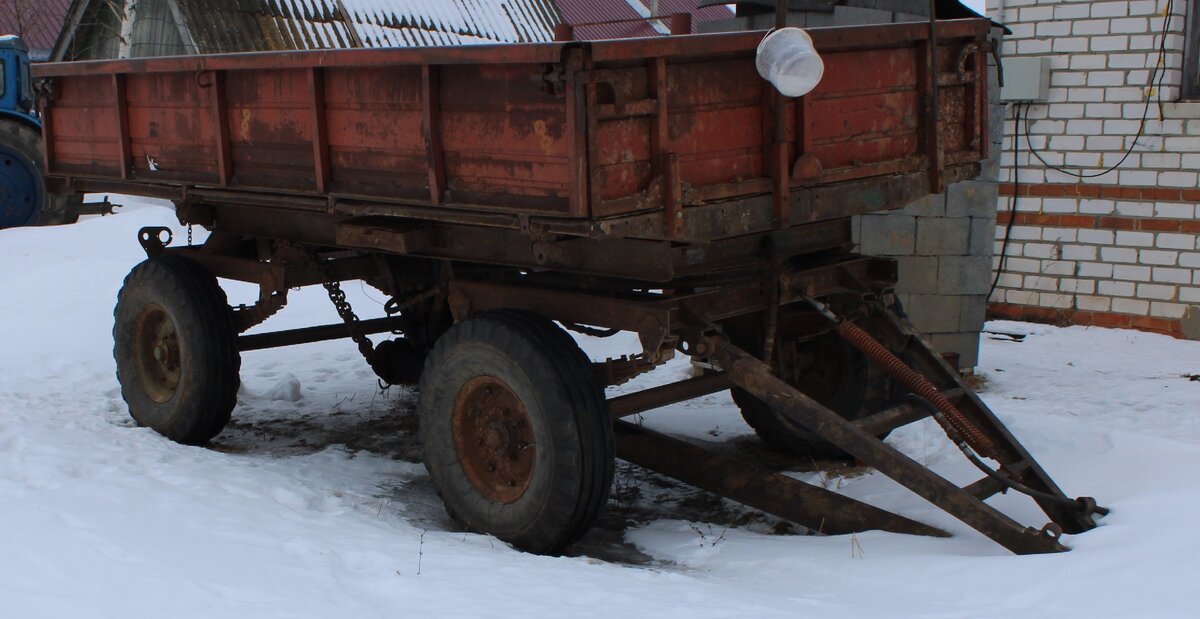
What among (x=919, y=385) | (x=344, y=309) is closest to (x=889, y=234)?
(x=919, y=385)

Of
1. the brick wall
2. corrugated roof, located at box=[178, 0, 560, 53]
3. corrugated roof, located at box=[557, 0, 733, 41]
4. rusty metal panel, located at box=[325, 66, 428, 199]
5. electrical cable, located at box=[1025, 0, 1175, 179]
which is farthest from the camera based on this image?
corrugated roof, located at box=[557, 0, 733, 41]

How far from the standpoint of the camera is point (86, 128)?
6.30 meters

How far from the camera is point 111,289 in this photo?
33.0ft

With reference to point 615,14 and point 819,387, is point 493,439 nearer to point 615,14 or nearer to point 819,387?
point 819,387

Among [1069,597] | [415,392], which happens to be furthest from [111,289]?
[1069,597]

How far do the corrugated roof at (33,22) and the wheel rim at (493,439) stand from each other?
2674cm

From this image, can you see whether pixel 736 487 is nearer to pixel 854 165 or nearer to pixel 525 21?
pixel 854 165

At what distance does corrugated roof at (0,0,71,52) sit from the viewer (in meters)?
28.0

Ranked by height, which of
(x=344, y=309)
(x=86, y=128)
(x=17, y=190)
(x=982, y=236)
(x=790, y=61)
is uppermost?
(x=790, y=61)

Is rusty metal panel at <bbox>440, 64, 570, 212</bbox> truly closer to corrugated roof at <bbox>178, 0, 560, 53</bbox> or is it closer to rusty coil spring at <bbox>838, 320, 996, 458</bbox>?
rusty coil spring at <bbox>838, 320, 996, 458</bbox>

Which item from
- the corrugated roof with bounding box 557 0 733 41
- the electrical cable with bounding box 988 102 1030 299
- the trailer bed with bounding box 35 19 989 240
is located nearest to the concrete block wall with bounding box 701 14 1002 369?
the electrical cable with bounding box 988 102 1030 299

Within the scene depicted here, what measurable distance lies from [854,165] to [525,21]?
1560 cm

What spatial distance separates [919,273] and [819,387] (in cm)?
217

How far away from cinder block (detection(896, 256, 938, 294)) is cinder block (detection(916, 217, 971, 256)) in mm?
51
